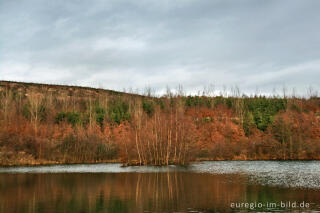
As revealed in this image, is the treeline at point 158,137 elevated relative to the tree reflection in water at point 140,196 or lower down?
elevated

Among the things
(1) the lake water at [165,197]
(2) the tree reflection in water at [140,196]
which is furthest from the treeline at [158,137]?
(2) the tree reflection in water at [140,196]

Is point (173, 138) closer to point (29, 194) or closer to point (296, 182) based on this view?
point (296, 182)

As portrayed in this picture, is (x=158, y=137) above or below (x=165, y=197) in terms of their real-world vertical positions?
above

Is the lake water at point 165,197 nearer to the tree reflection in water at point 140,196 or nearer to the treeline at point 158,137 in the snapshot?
the tree reflection in water at point 140,196

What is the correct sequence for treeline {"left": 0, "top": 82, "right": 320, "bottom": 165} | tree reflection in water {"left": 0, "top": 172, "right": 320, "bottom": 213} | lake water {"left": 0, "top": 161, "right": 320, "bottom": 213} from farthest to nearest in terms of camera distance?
treeline {"left": 0, "top": 82, "right": 320, "bottom": 165}, tree reflection in water {"left": 0, "top": 172, "right": 320, "bottom": 213}, lake water {"left": 0, "top": 161, "right": 320, "bottom": 213}

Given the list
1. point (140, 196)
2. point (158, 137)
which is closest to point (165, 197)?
point (140, 196)

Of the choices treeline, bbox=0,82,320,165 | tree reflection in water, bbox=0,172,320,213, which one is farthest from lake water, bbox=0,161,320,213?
treeline, bbox=0,82,320,165

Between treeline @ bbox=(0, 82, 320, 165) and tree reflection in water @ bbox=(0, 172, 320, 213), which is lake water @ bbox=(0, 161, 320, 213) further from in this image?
treeline @ bbox=(0, 82, 320, 165)

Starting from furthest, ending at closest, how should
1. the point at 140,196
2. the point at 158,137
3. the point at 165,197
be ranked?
the point at 158,137 → the point at 140,196 → the point at 165,197

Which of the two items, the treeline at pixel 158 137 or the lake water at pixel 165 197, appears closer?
the lake water at pixel 165 197

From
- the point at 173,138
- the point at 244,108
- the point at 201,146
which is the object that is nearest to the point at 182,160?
the point at 173,138

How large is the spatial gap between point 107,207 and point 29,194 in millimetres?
9014

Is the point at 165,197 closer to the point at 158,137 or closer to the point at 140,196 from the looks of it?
the point at 140,196

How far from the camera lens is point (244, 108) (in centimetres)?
10444
